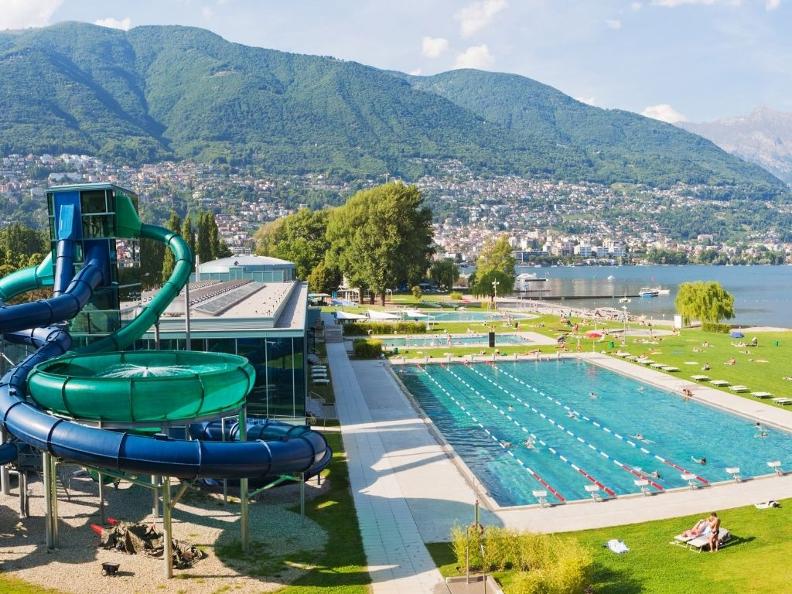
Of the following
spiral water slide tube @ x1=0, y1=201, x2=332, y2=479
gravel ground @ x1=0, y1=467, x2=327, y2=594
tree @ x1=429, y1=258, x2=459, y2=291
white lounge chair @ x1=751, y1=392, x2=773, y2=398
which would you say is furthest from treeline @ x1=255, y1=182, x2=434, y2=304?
spiral water slide tube @ x1=0, y1=201, x2=332, y2=479

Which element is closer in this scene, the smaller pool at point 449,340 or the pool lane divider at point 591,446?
the pool lane divider at point 591,446

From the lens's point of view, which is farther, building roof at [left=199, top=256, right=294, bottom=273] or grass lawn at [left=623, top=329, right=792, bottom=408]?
building roof at [left=199, top=256, right=294, bottom=273]

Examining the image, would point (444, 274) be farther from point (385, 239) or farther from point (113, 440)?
point (113, 440)

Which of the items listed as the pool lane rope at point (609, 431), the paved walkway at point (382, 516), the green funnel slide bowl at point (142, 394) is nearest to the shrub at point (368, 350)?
the pool lane rope at point (609, 431)

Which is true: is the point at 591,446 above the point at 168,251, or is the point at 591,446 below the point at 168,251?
below

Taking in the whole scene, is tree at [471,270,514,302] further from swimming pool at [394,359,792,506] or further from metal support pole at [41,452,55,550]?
metal support pole at [41,452,55,550]

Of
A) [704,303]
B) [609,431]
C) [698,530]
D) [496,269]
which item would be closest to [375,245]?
[496,269]

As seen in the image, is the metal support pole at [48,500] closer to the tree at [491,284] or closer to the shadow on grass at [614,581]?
the shadow on grass at [614,581]
